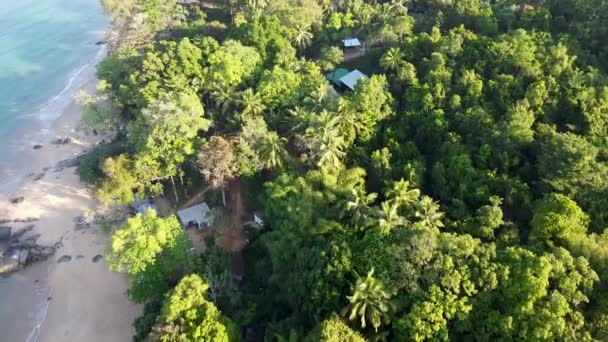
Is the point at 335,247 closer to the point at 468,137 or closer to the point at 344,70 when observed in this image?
the point at 468,137

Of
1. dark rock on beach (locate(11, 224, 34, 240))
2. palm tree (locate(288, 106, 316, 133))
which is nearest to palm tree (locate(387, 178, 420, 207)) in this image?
palm tree (locate(288, 106, 316, 133))

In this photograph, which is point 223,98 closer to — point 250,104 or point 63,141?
point 250,104

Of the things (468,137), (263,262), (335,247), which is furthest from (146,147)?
(468,137)

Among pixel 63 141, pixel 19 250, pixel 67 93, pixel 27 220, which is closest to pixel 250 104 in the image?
pixel 19 250

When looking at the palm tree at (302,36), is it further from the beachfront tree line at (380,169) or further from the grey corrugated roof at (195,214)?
the grey corrugated roof at (195,214)

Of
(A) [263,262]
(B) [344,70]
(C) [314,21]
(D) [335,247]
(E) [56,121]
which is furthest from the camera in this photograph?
(E) [56,121]

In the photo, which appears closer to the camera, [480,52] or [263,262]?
[263,262]

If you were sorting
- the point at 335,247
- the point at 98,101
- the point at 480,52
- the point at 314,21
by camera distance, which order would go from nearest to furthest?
the point at 335,247, the point at 480,52, the point at 98,101, the point at 314,21
